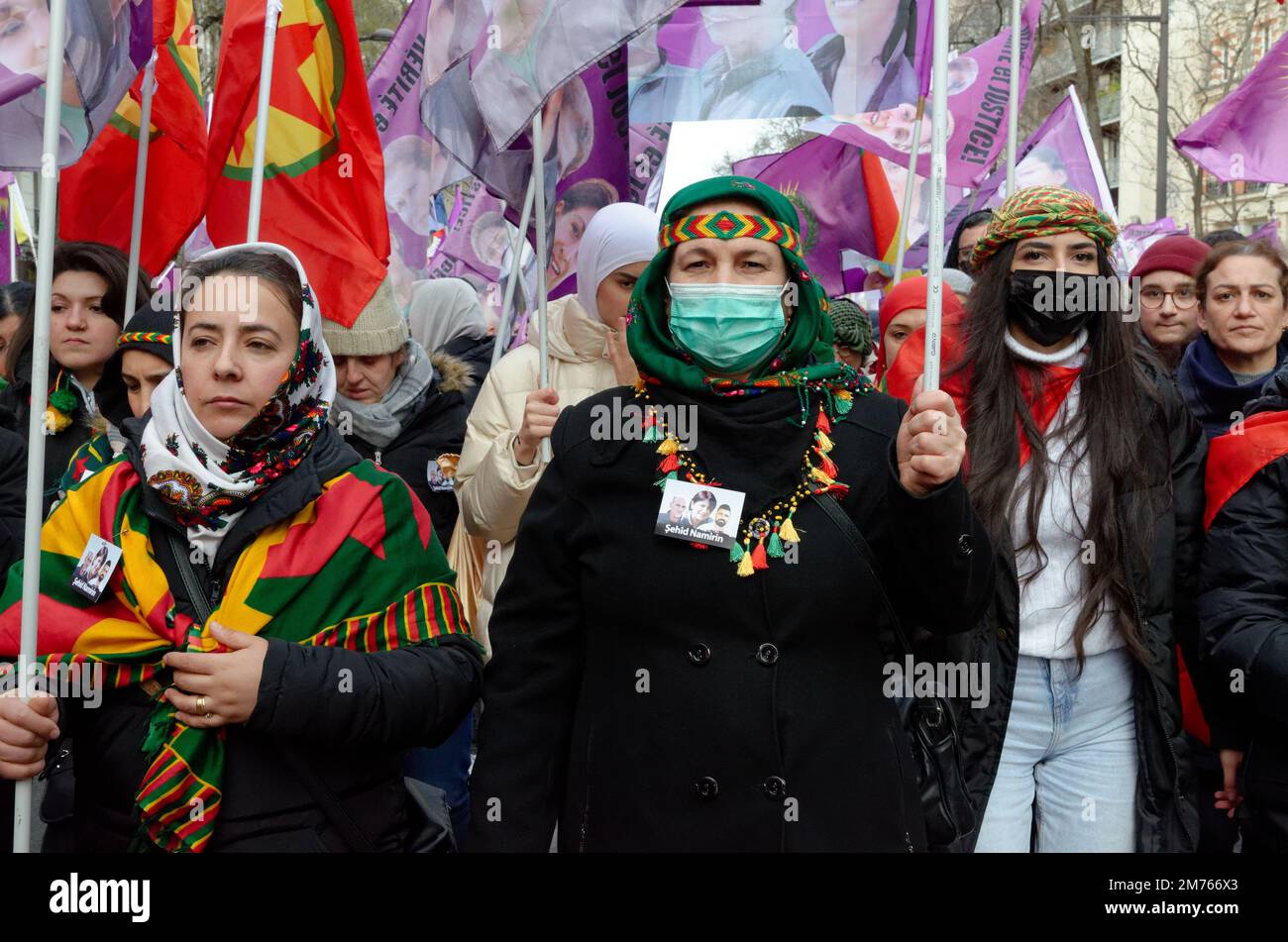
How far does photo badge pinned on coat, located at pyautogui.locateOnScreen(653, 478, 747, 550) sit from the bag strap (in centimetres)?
85

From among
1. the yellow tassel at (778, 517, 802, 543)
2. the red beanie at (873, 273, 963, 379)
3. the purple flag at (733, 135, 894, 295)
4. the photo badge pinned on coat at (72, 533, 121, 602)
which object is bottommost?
the photo badge pinned on coat at (72, 533, 121, 602)

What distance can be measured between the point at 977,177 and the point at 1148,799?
5.74 metres

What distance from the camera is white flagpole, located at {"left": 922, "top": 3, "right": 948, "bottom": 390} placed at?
2.80 metres

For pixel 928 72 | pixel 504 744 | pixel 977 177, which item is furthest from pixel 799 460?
pixel 977 177

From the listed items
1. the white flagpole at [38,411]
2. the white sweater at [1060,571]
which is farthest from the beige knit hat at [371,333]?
the white sweater at [1060,571]

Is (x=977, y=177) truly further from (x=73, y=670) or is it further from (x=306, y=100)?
(x=73, y=670)

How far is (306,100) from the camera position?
217 inches

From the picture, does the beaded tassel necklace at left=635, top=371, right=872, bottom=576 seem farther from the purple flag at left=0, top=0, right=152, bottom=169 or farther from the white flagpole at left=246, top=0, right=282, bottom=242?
the purple flag at left=0, top=0, right=152, bottom=169

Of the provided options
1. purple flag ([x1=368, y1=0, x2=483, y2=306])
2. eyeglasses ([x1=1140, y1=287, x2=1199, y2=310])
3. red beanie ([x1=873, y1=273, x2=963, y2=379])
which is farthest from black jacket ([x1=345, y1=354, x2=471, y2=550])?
eyeglasses ([x1=1140, y1=287, x2=1199, y2=310])

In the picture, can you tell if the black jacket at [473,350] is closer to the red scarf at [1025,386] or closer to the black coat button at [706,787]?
the red scarf at [1025,386]

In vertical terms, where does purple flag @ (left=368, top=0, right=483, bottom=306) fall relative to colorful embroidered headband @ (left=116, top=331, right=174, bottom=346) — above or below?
above

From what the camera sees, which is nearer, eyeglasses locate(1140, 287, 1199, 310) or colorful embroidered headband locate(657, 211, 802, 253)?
colorful embroidered headband locate(657, 211, 802, 253)

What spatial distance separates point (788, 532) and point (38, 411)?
5.24 ft

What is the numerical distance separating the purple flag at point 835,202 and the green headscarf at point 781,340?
5661 mm
